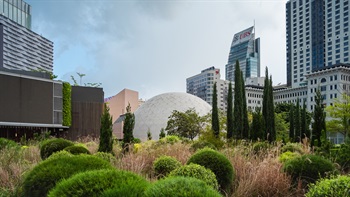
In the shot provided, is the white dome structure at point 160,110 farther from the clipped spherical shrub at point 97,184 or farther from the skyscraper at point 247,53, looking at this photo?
the skyscraper at point 247,53

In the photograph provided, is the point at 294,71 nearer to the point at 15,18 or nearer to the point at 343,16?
the point at 343,16

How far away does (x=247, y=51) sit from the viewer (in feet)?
525

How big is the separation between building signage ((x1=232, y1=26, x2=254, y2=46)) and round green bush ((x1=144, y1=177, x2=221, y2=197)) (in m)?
161

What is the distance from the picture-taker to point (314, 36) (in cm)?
10206

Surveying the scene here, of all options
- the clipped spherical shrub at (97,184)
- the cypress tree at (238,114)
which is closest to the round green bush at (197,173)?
the clipped spherical shrub at (97,184)

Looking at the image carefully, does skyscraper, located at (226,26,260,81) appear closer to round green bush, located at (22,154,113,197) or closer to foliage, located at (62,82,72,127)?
foliage, located at (62,82,72,127)

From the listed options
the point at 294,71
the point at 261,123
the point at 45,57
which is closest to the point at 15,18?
the point at 45,57

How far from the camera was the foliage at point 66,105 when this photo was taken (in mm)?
32625

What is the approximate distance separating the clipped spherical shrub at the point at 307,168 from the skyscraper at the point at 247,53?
507 ft

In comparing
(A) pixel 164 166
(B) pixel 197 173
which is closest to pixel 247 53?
(A) pixel 164 166

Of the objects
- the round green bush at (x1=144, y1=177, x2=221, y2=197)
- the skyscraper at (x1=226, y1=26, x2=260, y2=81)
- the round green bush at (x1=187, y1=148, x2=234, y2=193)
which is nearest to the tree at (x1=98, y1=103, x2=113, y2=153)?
the round green bush at (x1=187, y1=148, x2=234, y2=193)

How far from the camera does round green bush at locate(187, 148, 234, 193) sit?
25.0 feet

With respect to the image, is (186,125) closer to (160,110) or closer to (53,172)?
(160,110)

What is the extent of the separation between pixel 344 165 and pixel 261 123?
529 inches
